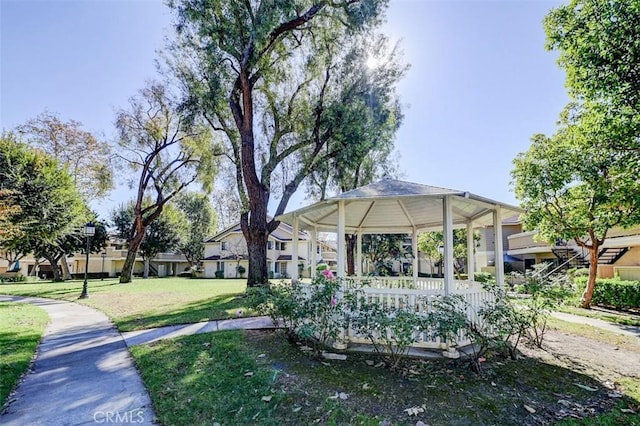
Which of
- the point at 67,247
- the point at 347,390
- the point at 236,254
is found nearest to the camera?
the point at 347,390

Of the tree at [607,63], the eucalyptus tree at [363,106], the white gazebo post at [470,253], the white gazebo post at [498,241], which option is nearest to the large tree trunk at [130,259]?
the eucalyptus tree at [363,106]

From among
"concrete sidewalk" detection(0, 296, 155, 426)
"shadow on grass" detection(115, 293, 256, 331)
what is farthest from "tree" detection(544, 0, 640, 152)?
"concrete sidewalk" detection(0, 296, 155, 426)

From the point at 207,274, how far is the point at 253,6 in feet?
105

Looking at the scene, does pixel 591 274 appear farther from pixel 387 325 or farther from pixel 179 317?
pixel 179 317

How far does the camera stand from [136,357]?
20.1 ft

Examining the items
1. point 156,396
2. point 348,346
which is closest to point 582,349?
point 348,346

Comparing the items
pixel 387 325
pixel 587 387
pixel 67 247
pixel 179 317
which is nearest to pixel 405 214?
pixel 387 325

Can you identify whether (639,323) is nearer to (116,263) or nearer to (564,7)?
(564,7)

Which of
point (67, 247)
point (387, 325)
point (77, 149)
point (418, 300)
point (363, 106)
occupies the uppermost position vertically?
point (77, 149)

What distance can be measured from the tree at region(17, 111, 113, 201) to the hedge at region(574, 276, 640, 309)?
30492 millimetres

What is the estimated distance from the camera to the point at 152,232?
125ft

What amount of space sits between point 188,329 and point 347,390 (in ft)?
16.7

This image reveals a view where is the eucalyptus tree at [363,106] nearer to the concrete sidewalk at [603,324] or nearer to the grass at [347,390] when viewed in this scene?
the concrete sidewalk at [603,324]

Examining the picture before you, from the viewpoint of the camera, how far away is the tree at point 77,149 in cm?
2523
